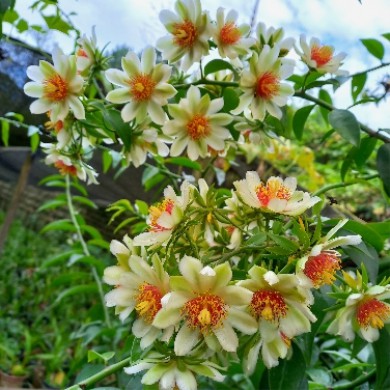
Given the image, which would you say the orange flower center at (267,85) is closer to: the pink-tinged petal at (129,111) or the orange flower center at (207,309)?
the pink-tinged petal at (129,111)

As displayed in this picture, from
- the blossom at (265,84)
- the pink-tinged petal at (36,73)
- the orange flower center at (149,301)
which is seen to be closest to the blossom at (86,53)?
the pink-tinged petal at (36,73)

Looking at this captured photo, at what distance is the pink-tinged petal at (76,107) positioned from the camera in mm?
526

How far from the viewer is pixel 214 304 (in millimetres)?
375

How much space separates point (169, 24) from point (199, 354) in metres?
0.32

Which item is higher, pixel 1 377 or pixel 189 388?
pixel 189 388

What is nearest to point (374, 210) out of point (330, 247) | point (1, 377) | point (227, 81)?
point (1, 377)

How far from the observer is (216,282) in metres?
0.38

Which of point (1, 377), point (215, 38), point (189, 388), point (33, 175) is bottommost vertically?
point (33, 175)

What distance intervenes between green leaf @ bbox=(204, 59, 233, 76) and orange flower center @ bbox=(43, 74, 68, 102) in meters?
0.16

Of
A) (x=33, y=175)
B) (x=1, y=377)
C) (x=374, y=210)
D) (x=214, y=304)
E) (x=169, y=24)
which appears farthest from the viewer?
(x=33, y=175)

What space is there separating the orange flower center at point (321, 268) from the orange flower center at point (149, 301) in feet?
0.34

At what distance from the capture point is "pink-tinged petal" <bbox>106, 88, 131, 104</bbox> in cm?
54

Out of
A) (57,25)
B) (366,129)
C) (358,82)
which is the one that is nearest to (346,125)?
(366,129)

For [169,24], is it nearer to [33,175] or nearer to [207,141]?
[207,141]
